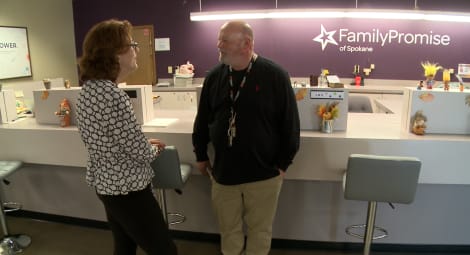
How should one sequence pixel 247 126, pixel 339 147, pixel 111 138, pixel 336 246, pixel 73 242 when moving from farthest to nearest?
pixel 73 242, pixel 336 246, pixel 339 147, pixel 247 126, pixel 111 138

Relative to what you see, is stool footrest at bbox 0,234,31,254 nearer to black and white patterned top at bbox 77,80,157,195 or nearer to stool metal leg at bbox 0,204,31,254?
stool metal leg at bbox 0,204,31,254

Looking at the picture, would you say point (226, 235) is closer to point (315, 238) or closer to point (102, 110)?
point (315, 238)

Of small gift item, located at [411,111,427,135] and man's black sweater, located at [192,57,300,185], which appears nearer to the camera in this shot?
man's black sweater, located at [192,57,300,185]

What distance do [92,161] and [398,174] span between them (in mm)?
1541

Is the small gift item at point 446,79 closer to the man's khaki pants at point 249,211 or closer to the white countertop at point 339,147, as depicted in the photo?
the white countertop at point 339,147

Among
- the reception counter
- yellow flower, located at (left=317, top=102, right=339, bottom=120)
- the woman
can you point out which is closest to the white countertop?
the reception counter

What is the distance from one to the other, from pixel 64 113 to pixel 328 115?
1.88 meters

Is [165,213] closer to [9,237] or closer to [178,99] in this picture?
[9,237]

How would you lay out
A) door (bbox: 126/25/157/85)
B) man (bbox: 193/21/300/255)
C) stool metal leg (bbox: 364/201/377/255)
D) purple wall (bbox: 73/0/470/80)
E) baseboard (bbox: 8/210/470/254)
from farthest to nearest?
door (bbox: 126/25/157/85) < purple wall (bbox: 73/0/470/80) < baseboard (bbox: 8/210/470/254) < stool metal leg (bbox: 364/201/377/255) < man (bbox: 193/21/300/255)

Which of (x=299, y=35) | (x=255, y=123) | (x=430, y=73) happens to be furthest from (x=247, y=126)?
(x=299, y=35)

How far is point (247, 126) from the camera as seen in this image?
1945 millimetres

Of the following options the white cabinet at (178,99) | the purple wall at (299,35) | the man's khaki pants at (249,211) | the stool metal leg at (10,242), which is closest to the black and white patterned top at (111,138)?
the man's khaki pants at (249,211)

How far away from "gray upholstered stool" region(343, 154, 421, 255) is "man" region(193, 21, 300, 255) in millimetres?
358

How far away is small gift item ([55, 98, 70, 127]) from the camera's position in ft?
8.91
